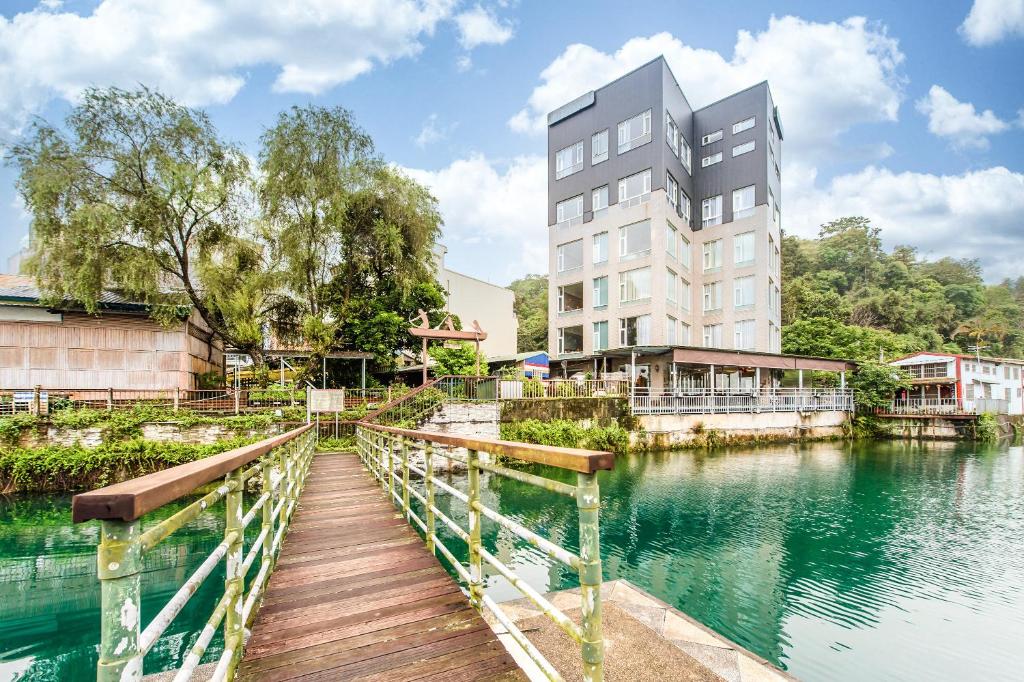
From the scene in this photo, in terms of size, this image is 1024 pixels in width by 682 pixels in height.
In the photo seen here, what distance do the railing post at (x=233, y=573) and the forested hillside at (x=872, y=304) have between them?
37986 mm

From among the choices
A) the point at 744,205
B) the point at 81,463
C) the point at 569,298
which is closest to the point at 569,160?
the point at 569,298

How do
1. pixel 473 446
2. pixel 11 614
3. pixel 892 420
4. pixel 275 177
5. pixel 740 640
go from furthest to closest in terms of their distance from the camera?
1. pixel 892 420
2. pixel 275 177
3. pixel 11 614
4. pixel 740 640
5. pixel 473 446

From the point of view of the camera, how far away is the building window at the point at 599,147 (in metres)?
28.7

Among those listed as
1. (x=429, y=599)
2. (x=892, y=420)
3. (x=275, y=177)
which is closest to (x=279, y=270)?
(x=275, y=177)

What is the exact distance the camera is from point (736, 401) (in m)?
23.7

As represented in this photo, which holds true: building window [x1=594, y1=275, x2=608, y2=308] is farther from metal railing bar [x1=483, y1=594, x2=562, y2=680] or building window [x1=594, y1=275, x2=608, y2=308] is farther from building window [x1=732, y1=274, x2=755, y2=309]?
metal railing bar [x1=483, y1=594, x2=562, y2=680]

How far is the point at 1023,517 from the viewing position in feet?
33.5

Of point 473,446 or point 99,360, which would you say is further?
point 99,360

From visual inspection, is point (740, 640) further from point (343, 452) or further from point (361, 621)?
point (343, 452)

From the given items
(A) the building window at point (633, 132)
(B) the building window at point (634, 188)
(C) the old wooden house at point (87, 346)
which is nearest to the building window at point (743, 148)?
(A) the building window at point (633, 132)

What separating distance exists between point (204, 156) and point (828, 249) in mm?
56431

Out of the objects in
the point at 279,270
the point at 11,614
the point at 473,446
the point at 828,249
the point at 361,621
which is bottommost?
the point at 11,614

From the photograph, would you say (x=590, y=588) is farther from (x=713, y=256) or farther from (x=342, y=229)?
(x=713, y=256)

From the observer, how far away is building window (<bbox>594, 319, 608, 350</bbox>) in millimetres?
27531
